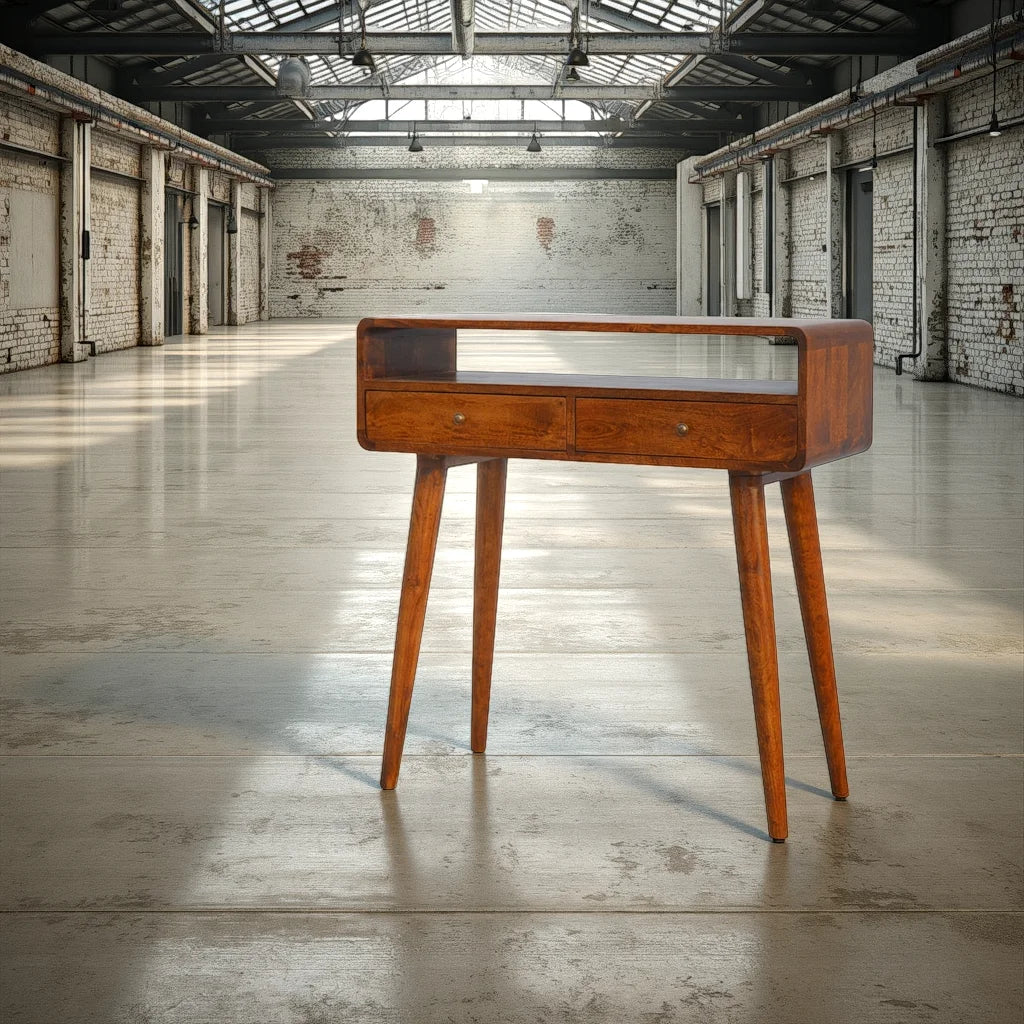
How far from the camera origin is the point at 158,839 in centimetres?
232

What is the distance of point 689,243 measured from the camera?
92.8ft

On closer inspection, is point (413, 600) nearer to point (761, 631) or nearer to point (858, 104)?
point (761, 631)

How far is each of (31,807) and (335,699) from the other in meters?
0.84

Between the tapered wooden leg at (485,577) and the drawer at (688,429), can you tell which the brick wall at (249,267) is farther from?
the drawer at (688,429)

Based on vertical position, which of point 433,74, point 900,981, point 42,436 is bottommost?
point 900,981

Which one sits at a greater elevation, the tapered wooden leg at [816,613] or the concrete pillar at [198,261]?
the concrete pillar at [198,261]

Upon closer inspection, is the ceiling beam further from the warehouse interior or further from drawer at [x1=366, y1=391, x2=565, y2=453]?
drawer at [x1=366, y1=391, x2=565, y2=453]

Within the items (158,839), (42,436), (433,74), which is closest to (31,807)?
(158,839)

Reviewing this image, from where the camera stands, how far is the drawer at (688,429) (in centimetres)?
221

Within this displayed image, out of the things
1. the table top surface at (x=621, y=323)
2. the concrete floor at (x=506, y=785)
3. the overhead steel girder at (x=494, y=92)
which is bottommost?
the concrete floor at (x=506, y=785)

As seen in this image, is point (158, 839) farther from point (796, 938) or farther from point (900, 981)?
point (900, 981)

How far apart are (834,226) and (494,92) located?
696 centimetres

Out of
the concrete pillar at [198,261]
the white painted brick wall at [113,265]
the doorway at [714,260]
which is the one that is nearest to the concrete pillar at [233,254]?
the concrete pillar at [198,261]

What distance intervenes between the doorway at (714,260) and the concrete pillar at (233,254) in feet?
30.7
